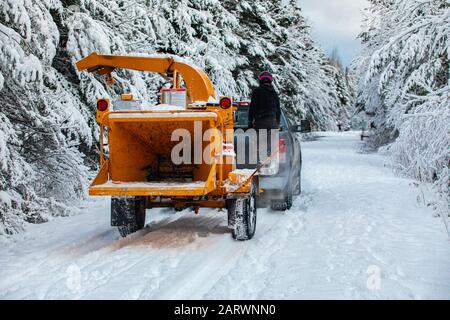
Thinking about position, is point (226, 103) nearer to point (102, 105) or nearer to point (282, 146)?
point (102, 105)

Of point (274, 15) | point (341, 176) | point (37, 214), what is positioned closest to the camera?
point (37, 214)

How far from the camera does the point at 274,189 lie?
771 cm

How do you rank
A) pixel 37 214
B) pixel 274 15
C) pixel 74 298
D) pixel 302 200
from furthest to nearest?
1. pixel 274 15
2. pixel 302 200
3. pixel 37 214
4. pixel 74 298

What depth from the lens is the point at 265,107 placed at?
24.8 feet

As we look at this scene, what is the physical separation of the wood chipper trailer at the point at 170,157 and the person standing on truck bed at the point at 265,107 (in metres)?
1.00

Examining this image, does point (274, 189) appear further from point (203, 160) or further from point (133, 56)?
point (133, 56)

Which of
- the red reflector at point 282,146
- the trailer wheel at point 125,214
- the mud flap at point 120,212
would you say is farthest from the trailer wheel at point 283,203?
the mud flap at point 120,212

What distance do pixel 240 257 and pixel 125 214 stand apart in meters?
1.79

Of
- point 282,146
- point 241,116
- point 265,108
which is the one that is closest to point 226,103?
point 265,108

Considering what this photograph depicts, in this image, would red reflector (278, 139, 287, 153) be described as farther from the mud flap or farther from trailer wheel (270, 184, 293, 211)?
the mud flap

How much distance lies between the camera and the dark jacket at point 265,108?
755cm

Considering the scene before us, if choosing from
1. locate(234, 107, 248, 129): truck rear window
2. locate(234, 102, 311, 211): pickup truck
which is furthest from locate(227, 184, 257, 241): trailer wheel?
locate(234, 107, 248, 129): truck rear window

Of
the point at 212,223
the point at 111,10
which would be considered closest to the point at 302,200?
the point at 212,223

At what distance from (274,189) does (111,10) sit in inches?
213
